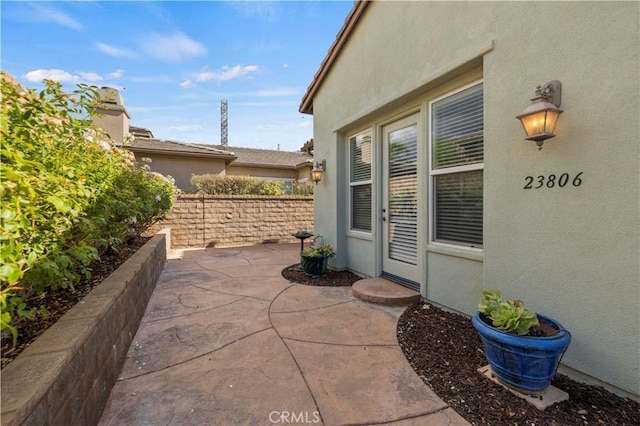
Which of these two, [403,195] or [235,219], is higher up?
[403,195]

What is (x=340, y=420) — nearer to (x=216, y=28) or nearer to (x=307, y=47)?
(x=307, y=47)

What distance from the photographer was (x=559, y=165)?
214cm

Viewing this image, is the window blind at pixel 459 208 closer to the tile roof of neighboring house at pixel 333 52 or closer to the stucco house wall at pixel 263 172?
the tile roof of neighboring house at pixel 333 52

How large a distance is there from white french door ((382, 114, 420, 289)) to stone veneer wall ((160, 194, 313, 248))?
560 centimetres

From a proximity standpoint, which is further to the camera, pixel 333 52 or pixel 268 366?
pixel 333 52

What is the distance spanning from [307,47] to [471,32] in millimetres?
4268

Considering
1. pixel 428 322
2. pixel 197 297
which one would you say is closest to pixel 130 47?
pixel 197 297

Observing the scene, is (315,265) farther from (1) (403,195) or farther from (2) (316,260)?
(1) (403,195)

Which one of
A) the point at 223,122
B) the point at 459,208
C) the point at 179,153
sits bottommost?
the point at 459,208

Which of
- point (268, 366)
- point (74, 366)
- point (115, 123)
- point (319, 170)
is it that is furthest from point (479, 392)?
point (115, 123)

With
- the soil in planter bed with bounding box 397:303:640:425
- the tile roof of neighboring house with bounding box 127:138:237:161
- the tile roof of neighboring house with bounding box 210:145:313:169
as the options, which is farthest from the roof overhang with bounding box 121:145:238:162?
the soil in planter bed with bounding box 397:303:640:425

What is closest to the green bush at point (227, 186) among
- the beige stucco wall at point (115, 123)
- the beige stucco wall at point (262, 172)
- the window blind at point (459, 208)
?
the beige stucco wall at point (262, 172)

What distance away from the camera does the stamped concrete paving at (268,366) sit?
5.82 ft

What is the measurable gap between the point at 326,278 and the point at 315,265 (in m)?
0.30
